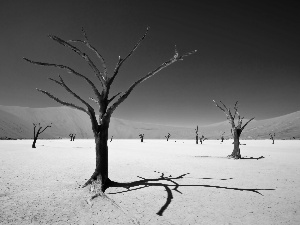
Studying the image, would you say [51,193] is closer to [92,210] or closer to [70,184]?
[70,184]

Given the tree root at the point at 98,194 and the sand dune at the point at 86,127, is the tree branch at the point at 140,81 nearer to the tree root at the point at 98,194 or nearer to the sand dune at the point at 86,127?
the tree root at the point at 98,194

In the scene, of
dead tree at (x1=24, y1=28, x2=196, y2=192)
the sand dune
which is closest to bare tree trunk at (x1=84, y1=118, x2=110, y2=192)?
dead tree at (x1=24, y1=28, x2=196, y2=192)

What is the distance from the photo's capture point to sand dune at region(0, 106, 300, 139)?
11012cm

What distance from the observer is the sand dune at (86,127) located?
361ft

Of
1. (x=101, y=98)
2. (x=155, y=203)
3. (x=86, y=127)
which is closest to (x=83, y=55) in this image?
(x=101, y=98)

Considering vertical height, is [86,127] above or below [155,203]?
above

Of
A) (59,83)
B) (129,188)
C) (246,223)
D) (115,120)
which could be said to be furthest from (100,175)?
(115,120)

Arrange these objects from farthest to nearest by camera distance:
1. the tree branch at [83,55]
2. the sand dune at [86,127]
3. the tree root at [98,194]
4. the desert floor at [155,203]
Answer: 1. the sand dune at [86,127]
2. the tree branch at [83,55]
3. the tree root at [98,194]
4. the desert floor at [155,203]

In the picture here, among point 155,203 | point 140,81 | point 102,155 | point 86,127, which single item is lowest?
point 155,203

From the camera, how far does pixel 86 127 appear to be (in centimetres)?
16938

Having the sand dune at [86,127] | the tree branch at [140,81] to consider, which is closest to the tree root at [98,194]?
the tree branch at [140,81]

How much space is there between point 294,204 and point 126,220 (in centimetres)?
446

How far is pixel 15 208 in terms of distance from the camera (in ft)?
17.8

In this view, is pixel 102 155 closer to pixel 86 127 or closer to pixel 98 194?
pixel 98 194
